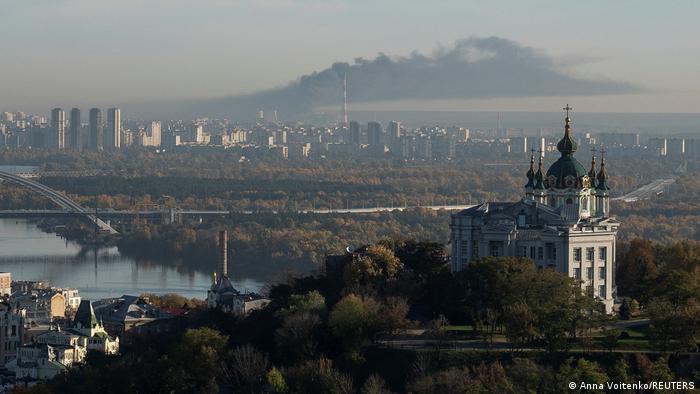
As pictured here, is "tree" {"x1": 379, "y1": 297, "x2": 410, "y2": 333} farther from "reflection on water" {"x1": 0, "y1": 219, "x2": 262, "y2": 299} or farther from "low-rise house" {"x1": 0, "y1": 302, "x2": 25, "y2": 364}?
"reflection on water" {"x1": 0, "y1": 219, "x2": 262, "y2": 299}

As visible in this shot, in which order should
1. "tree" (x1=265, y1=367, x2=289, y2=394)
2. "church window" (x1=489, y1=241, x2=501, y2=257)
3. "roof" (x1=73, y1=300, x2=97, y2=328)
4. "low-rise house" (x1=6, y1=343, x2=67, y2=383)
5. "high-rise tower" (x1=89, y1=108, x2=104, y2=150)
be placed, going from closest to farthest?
1. "tree" (x1=265, y1=367, x2=289, y2=394)
2. "church window" (x1=489, y1=241, x2=501, y2=257)
3. "low-rise house" (x1=6, y1=343, x2=67, y2=383)
4. "roof" (x1=73, y1=300, x2=97, y2=328)
5. "high-rise tower" (x1=89, y1=108, x2=104, y2=150)

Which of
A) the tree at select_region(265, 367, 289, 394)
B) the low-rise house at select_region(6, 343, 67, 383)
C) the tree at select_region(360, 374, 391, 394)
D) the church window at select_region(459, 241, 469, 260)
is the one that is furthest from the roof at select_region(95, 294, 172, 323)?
the tree at select_region(360, 374, 391, 394)

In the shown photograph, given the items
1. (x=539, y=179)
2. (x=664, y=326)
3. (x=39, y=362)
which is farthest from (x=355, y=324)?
(x=39, y=362)

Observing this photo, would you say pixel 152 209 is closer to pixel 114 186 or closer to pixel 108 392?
pixel 114 186

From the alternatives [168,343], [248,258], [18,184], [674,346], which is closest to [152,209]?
[18,184]

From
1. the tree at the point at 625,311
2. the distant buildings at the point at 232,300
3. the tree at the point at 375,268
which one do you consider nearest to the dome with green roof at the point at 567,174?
the tree at the point at 625,311
